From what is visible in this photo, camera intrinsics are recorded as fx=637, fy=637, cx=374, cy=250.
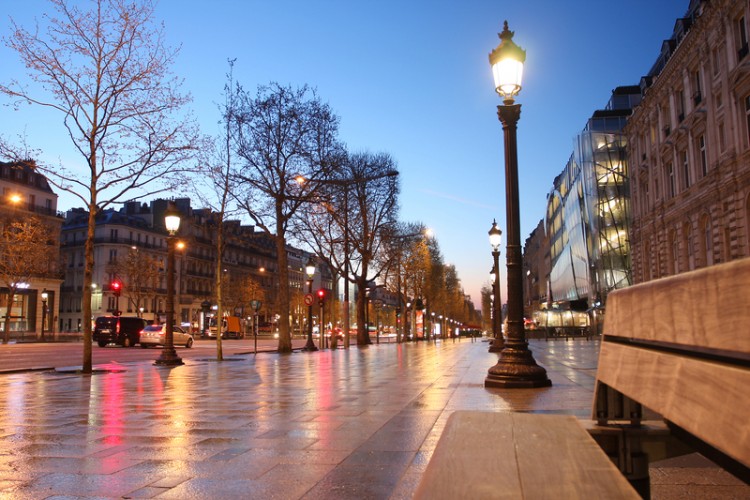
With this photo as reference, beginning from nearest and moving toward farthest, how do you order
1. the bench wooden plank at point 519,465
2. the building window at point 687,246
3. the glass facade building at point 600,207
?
the bench wooden plank at point 519,465 < the building window at point 687,246 < the glass facade building at point 600,207

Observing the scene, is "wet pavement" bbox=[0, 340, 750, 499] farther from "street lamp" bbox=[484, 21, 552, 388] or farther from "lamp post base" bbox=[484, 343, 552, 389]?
"street lamp" bbox=[484, 21, 552, 388]

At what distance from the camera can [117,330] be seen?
41625mm

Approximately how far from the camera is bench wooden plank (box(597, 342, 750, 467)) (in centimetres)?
150

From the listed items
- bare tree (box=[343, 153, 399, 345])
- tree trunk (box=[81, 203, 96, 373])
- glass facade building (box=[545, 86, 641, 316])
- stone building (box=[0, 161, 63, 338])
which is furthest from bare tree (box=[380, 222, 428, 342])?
stone building (box=[0, 161, 63, 338])

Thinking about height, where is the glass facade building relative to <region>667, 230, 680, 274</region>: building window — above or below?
above

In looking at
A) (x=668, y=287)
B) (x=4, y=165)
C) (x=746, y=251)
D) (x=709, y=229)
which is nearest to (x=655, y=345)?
(x=668, y=287)

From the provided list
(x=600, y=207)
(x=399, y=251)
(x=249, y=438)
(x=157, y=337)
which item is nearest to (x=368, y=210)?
(x=399, y=251)

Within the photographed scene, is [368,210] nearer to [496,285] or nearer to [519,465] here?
[496,285]

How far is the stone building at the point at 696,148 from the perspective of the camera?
1184 inches

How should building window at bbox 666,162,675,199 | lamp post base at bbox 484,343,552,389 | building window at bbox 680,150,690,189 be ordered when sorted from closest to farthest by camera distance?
lamp post base at bbox 484,343,552,389 → building window at bbox 680,150,690,189 → building window at bbox 666,162,675,199

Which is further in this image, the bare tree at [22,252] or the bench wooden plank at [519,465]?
the bare tree at [22,252]

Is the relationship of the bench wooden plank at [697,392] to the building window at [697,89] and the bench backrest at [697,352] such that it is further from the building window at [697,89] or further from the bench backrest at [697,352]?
the building window at [697,89]

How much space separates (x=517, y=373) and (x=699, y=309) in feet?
30.2

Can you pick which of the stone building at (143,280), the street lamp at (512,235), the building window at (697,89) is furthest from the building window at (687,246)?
the stone building at (143,280)
